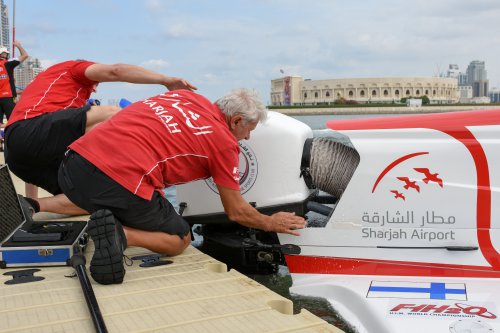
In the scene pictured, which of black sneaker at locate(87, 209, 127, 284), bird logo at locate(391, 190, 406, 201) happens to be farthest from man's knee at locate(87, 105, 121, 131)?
bird logo at locate(391, 190, 406, 201)

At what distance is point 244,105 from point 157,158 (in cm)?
62

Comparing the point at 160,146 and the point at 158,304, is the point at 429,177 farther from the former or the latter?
the point at 158,304

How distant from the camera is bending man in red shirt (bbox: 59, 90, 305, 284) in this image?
317cm

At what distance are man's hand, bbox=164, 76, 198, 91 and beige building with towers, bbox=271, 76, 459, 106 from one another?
111073mm

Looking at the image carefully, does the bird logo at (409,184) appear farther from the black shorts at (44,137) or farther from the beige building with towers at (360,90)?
the beige building with towers at (360,90)

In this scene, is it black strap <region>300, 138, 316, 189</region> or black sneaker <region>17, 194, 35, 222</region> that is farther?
black sneaker <region>17, 194, 35, 222</region>

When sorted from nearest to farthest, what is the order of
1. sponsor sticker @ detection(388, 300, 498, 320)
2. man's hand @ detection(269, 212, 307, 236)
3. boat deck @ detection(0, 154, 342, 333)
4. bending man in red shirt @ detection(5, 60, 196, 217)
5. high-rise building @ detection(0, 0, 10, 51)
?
boat deck @ detection(0, 154, 342, 333), sponsor sticker @ detection(388, 300, 498, 320), man's hand @ detection(269, 212, 307, 236), bending man in red shirt @ detection(5, 60, 196, 217), high-rise building @ detection(0, 0, 10, 51)

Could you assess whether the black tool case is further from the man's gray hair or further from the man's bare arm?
the man's gray hair

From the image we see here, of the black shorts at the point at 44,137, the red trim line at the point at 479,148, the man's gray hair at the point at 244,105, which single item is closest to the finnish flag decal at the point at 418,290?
the red trim line at the point at 479,148

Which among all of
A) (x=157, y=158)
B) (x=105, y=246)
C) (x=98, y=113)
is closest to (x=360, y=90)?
(x=98, y=113)

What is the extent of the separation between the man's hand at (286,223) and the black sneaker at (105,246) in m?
0.98

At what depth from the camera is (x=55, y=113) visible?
4.05 metres

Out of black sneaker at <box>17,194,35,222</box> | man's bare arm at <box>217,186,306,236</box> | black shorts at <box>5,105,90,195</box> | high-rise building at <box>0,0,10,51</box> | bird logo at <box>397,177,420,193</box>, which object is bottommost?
black sneaker at <box>17,194,35,222</box>

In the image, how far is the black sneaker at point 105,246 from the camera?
9.23 feet
